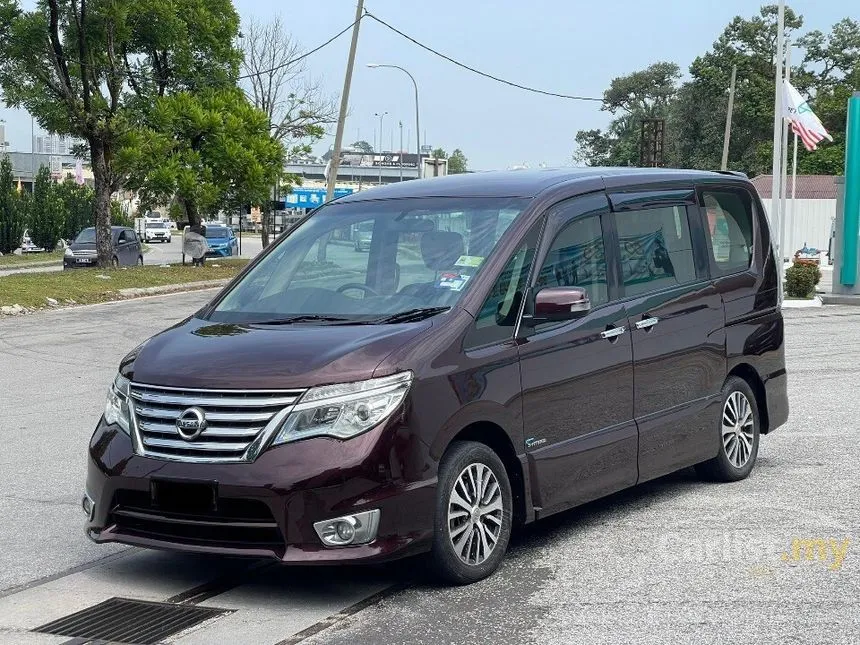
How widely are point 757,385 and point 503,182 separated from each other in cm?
256

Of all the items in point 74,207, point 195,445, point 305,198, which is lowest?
point 195,445

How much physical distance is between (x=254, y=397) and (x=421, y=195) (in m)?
2.03

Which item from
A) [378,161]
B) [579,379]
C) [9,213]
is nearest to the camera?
[579,379]

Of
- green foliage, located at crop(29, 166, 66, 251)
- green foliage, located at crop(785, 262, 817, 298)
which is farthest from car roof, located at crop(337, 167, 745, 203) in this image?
green foliage, located at crop(29, 166, 66, 251)

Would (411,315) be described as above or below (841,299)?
above

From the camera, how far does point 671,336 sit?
739cm

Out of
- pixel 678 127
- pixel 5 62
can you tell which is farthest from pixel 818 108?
pixel 5 62

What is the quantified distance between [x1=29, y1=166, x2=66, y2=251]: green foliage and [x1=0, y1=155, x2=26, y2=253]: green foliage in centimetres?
129

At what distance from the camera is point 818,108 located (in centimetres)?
8275

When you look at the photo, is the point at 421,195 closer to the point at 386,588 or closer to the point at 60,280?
the point at 386,588

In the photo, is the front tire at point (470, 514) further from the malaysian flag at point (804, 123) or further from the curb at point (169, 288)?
the malaysian flag at point (804, 123)

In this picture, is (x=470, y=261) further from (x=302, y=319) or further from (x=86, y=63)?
(x=86, y=63)

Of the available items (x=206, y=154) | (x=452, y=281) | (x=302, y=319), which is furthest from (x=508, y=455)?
(x=206, y=154)

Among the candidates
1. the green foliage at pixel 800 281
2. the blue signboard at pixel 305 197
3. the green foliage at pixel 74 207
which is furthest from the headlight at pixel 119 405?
the blue signboard at pixel 305 197
